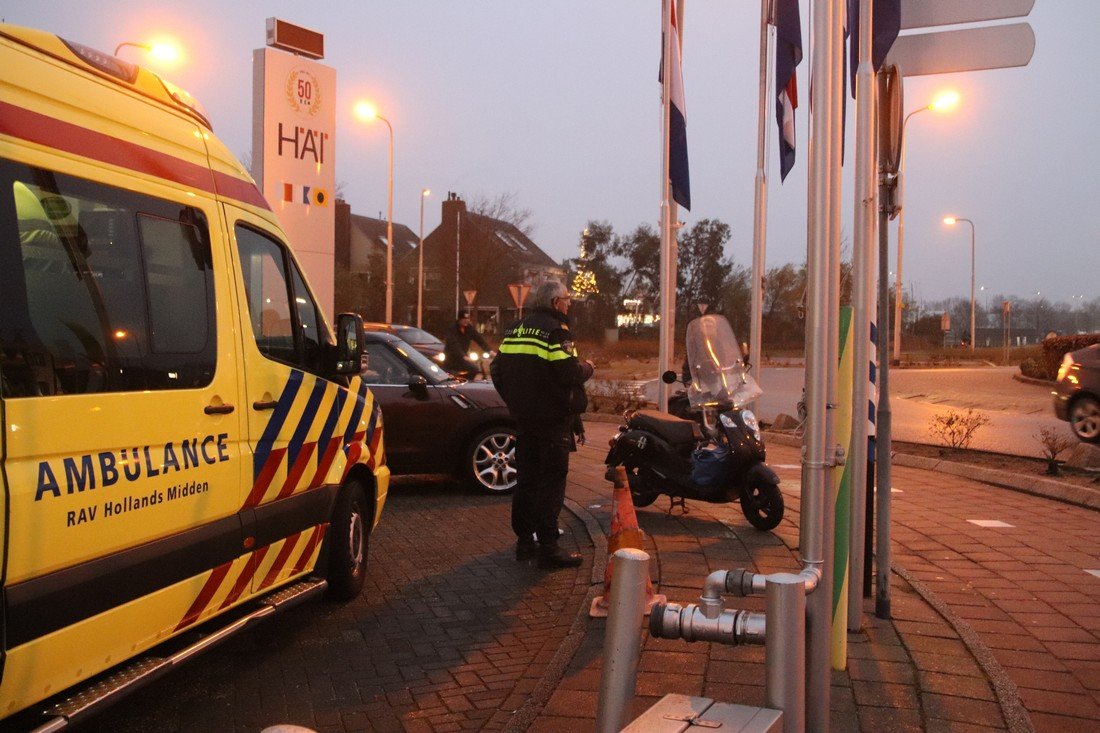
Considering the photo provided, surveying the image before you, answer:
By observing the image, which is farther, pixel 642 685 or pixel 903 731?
pixel 642 685

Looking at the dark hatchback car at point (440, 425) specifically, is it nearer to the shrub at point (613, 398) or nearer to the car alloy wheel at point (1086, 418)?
the shrub at point (613, 398)

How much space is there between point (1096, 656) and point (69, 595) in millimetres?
4437

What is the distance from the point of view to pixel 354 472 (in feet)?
19.7

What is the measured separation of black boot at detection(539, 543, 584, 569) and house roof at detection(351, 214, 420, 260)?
211ft

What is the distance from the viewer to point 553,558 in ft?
21.6

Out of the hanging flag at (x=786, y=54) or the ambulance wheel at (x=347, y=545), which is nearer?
the ambulance wheel at (x=347, y=545)

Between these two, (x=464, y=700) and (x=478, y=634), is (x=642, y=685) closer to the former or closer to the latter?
(x=464, y=700)

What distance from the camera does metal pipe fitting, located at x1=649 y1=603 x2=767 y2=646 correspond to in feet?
8.17

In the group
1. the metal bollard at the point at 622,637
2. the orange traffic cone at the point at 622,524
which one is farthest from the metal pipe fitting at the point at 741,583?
the orange traffic cone at the point at 622,524

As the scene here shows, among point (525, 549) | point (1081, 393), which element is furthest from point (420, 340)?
point (525, 549)

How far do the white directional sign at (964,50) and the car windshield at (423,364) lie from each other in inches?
213

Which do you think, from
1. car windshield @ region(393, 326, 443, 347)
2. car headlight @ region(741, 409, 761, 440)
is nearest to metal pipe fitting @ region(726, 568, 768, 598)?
car headlight @ region(741, 409, 761, 440)

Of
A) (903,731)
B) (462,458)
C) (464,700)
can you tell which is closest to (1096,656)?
(903,731)

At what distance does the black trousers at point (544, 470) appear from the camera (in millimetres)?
6477
